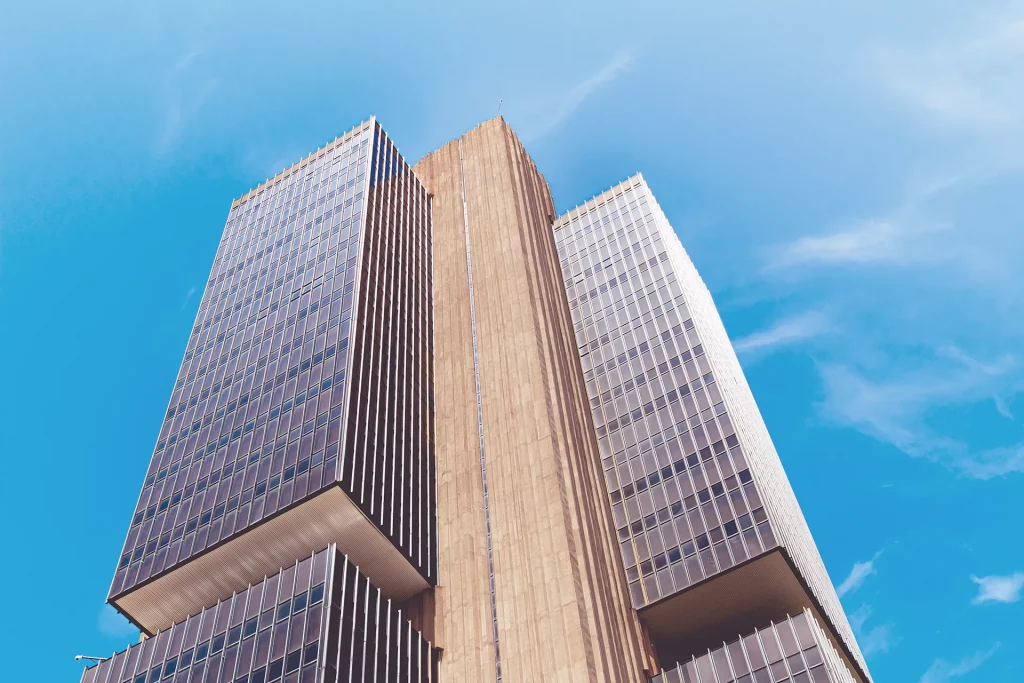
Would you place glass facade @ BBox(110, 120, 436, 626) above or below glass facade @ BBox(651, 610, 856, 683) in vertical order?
above

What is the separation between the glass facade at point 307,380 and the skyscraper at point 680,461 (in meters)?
18.0

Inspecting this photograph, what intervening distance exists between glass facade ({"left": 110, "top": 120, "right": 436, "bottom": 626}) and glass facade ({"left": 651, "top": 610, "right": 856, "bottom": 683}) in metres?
22.0

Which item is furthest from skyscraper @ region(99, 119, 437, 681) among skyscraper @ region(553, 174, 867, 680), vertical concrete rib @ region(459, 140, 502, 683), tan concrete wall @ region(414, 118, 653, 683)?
skyscraper @ region(553, 174, 867, 680)

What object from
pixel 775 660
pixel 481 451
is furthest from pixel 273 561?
pixel 775 660

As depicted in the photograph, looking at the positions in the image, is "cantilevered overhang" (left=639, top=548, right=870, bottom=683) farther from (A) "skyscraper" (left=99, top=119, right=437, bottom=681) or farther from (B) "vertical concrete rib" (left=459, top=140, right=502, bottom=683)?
(A) "skyscraper" (left=99, top=119, right=437, bottom=681)

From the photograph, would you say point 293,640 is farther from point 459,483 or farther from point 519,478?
point 459,483

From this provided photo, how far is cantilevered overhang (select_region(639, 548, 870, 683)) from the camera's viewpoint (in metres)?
70.1

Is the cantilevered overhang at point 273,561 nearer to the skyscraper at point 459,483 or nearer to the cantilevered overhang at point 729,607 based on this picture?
the skyscraper at point 459,483

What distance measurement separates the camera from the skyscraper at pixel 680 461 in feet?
236

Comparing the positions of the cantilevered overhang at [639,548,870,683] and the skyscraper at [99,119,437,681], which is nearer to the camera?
the skyscraper at [99,119,437,681]

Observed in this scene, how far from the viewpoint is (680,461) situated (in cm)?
8050

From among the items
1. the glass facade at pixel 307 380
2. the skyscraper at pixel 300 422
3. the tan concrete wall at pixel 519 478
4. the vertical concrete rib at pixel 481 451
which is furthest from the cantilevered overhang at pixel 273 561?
the vertical concrete rib at pixel 481 451

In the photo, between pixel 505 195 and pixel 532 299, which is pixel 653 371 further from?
pixel 505 195

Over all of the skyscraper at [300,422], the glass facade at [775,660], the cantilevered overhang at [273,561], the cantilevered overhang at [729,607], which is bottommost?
the glass facade at [775,660]
